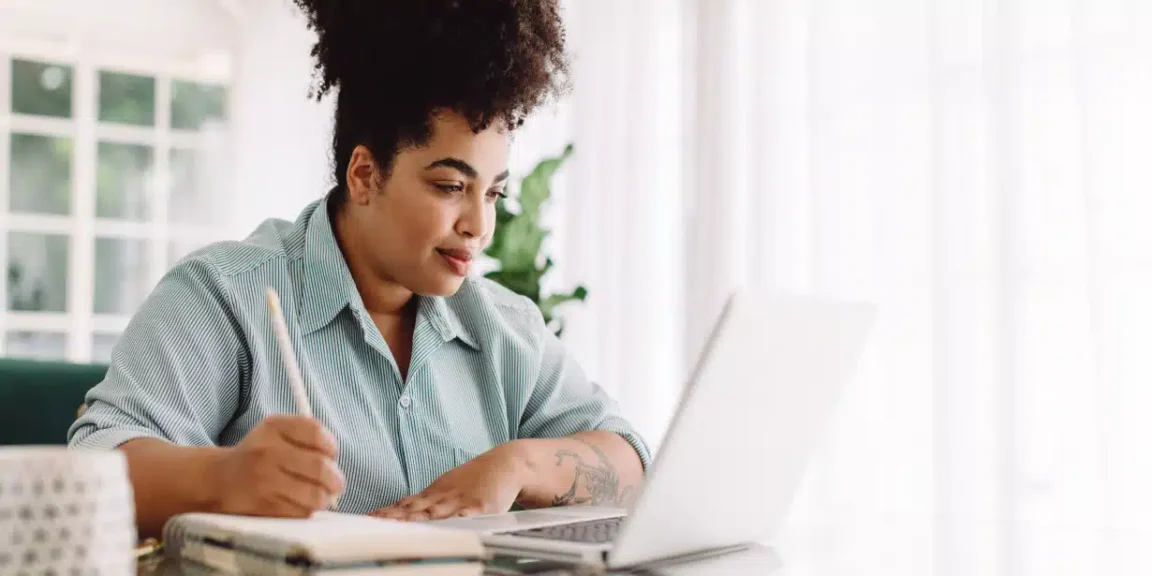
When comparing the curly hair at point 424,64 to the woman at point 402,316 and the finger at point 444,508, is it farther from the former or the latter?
the finger at point 444,508

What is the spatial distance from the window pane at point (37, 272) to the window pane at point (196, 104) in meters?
0.76

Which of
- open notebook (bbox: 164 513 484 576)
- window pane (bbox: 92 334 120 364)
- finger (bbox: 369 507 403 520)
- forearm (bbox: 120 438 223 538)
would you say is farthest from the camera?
window pane (bbox: 92 334 120 364)

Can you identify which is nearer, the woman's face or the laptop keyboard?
the laptop keyboard

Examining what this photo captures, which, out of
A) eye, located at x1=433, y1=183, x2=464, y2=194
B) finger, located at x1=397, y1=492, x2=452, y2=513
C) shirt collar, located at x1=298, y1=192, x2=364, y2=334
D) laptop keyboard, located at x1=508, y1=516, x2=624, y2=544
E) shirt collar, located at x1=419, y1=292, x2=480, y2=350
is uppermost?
eye, located at x1=433, y1=183, x2=464, y2=194

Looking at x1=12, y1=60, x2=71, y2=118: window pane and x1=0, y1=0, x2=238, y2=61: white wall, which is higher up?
x1=0, y1=0, x2=238, y2=61: white wall

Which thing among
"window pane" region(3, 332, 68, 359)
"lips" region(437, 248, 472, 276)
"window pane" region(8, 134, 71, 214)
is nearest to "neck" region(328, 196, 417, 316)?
"lips" region(437, 248, 472, 276)

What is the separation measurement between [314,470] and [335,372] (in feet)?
1.69

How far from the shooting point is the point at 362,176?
1335mm

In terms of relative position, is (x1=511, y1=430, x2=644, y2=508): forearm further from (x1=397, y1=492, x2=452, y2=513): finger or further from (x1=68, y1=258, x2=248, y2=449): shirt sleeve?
(x1=68, y1=258, x2=248, y2=449): shirt sleeve

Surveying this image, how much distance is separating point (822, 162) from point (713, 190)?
0.46m

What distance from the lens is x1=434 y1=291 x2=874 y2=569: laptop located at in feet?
2.40

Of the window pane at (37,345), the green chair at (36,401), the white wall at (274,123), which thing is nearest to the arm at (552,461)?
the green chair at (36,401)

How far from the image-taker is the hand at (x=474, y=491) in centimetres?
103

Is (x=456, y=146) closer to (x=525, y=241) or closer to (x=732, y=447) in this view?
(x=732, y=447)
